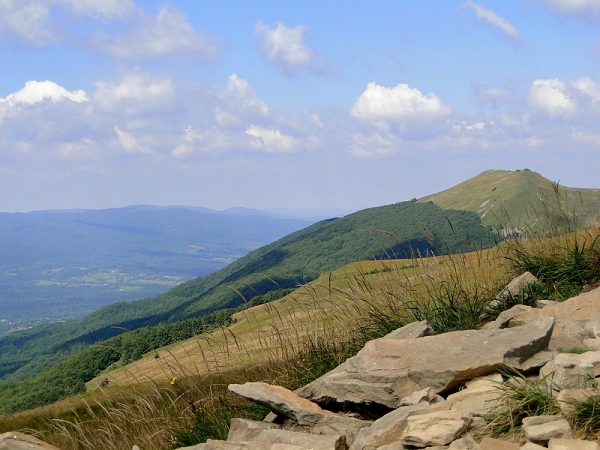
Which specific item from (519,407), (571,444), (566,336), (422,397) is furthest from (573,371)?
(566,336)

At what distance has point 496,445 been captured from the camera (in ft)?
14.6

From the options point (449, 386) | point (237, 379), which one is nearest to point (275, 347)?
point (237, 379)

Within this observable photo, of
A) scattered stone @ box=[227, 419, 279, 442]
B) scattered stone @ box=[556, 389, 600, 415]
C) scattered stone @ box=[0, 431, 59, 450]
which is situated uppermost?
scattered stone @ box=[556, 389, 600, 415]

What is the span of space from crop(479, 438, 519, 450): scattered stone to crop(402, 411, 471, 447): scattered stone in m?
0.41

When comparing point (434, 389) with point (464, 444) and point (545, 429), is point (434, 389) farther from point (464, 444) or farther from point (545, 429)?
point (545, 429)

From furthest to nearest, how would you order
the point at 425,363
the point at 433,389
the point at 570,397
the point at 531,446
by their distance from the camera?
the point at 425,363 → the point at 433,389 → the point at 570,397 → the point at 531,446

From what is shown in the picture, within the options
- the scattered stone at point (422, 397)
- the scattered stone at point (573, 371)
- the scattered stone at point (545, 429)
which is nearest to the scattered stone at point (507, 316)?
the scattered stone at point (422, 397)

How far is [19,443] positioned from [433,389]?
5772 mm

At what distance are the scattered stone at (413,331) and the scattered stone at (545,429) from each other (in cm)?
264

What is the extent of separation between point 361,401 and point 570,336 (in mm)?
2490

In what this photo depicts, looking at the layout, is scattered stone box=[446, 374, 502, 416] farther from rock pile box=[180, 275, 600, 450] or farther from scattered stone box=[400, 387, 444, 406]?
scattered stone box=[400, 387, 444, 406]

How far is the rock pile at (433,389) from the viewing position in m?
5.01

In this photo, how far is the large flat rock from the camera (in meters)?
6.09

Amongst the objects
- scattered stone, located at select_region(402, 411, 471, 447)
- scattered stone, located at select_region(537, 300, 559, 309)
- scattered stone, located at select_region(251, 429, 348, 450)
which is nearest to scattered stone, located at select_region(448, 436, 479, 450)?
scattered stone, located at select_region(402, 411, 471, 447)
